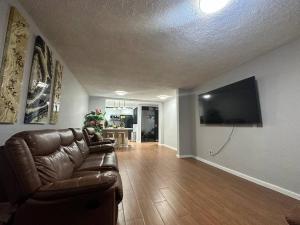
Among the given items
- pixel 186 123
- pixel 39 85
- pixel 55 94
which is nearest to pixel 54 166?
pixel 39 85

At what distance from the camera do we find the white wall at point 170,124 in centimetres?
646

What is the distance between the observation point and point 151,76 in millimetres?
3875

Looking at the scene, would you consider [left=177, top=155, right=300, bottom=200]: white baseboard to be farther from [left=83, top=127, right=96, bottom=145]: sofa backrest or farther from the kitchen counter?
the kitchen counter

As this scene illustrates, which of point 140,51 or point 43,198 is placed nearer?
point 43,198

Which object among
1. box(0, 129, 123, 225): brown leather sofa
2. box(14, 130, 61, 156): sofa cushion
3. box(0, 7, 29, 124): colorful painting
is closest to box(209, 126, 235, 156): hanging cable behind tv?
box(0, 129, 123, 225): brown leather sofa

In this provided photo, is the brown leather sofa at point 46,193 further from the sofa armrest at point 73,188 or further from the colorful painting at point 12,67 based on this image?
the colorful painting at point 12,67

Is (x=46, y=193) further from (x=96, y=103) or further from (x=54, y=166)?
(x=96, y=103)

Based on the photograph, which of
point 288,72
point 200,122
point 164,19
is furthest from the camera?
point 200,122

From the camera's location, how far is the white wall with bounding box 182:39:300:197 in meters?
2.24

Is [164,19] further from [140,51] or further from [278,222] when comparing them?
[278,222]

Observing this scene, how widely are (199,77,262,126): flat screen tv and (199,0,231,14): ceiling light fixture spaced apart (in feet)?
5.96

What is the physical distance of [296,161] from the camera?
220cm

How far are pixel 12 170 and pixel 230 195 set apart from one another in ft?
8.54

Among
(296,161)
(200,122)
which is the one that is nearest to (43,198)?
(296,161)
